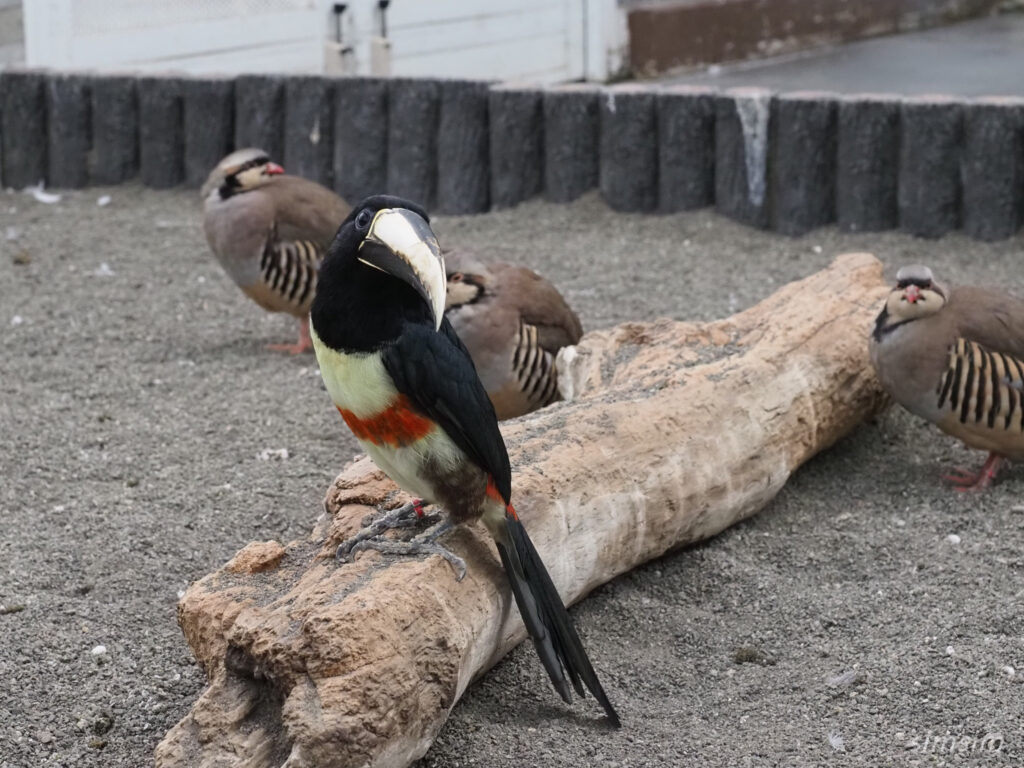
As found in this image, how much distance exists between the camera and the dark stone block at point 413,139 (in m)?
6.94

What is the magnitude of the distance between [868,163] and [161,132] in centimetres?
379

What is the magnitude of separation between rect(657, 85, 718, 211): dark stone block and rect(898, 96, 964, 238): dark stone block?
90 cm

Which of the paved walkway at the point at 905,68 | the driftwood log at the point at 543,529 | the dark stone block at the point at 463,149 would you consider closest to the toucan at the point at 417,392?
the driftwood log at the point at 543,529

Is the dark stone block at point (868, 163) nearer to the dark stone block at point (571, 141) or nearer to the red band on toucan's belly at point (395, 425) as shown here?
the dark stone block at point (571, 141)

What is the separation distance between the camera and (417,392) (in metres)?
2.56

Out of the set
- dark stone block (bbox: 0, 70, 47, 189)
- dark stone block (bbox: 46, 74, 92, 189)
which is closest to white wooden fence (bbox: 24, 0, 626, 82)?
dark stone block (bbox: 46, 74, 92, 189)

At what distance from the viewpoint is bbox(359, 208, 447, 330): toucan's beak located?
7.73ft

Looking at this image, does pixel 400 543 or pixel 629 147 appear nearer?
pixel 400 543

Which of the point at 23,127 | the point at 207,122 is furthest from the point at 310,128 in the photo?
the point at 23,127

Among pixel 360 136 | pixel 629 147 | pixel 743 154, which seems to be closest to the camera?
pixel 743 154

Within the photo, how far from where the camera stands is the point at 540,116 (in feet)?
22.2

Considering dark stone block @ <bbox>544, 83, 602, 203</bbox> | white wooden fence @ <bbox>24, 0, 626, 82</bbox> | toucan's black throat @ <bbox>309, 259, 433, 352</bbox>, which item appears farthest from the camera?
white wooden fence @ <bbox>24, 0, 626, 82</bbox>

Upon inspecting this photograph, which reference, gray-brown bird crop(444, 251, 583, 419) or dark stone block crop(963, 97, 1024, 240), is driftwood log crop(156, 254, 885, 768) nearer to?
gray-brown bird crop(444, 251, 583, 419)

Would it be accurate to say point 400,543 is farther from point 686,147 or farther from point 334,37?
point 334,37
